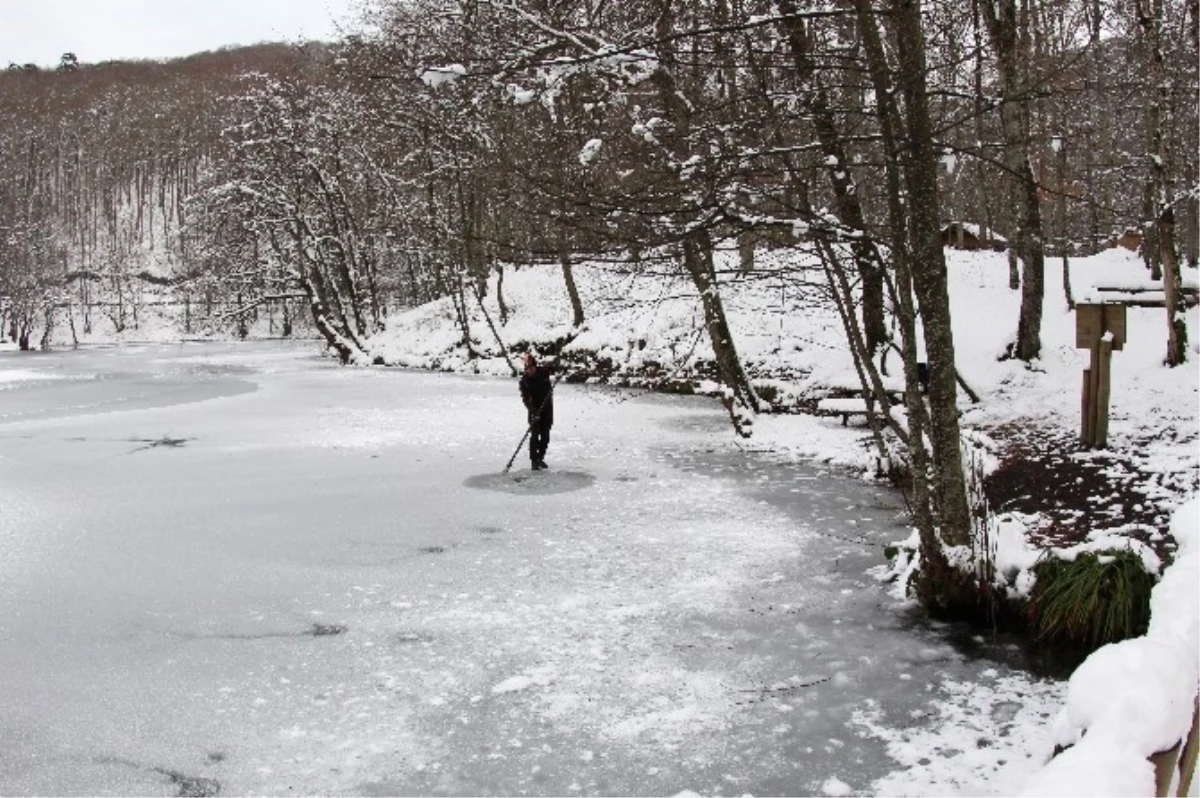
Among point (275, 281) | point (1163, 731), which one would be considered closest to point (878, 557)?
point (1163, 731)

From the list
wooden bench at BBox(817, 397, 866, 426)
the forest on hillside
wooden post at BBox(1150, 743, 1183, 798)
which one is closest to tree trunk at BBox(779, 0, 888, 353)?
the forest on hillside

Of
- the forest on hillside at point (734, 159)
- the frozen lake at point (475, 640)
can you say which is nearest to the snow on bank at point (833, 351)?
the forest on hillside at point (734, 159)

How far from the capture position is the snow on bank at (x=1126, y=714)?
85.7 inches

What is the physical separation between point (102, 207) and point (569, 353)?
91844mm

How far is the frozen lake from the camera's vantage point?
18.8ft

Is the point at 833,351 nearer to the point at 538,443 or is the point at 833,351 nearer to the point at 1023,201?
the point at 1023,201

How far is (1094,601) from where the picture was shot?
733 centimetres

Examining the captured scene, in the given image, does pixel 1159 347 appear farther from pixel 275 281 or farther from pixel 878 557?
pixel 275 281

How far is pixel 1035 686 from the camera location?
22.1 feet

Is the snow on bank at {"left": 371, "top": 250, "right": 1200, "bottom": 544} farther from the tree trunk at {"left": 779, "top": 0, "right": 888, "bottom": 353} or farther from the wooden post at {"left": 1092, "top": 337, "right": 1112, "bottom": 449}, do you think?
the tree trunk at {"left": 779, "top": 0, "right": 888, "bottom": 353}

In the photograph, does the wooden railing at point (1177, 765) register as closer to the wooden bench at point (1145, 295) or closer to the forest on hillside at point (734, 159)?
the forest on hillside at point (734, 159)

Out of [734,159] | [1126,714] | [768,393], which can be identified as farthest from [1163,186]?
[1126,714]

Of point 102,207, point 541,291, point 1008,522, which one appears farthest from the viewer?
point 102,207

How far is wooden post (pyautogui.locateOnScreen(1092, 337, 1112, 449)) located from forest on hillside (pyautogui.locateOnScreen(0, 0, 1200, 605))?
2.61 metres
